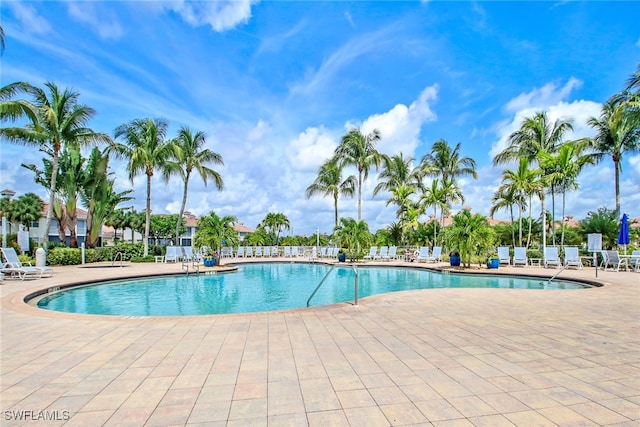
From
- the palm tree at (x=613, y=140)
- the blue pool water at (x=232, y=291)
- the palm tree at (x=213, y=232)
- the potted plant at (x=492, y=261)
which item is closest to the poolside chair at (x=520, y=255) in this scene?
the potted plant at (x=492, y=261)

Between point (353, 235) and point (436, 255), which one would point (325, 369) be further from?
point (436, 255)

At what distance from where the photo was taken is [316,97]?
1753cm

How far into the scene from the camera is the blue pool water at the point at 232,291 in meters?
9.21

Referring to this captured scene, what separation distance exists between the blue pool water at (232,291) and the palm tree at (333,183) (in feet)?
42.4

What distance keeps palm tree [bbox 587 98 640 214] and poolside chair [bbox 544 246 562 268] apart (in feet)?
20.5

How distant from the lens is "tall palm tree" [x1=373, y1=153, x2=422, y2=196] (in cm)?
2870

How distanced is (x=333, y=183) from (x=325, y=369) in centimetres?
2691

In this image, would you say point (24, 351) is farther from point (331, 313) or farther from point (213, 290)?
point (213, 290)

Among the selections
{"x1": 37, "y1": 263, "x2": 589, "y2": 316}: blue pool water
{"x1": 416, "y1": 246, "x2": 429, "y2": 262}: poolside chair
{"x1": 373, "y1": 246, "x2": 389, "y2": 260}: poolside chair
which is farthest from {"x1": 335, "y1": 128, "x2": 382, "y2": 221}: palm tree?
{"x1": 37, "y1": 263, "x2": 589, "y2": 316}: blue pool water

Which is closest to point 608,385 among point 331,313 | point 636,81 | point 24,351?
point 331,313

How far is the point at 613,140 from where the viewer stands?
20.0 meters

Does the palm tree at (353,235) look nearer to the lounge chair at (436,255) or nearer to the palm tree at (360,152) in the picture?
the lounge chair at (436,255)

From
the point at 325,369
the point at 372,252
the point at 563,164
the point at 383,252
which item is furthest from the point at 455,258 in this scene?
the point at 325,369

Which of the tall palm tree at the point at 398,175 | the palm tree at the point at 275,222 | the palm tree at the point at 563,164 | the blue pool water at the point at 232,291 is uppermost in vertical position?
the tall palm tree at the point at 398,175
